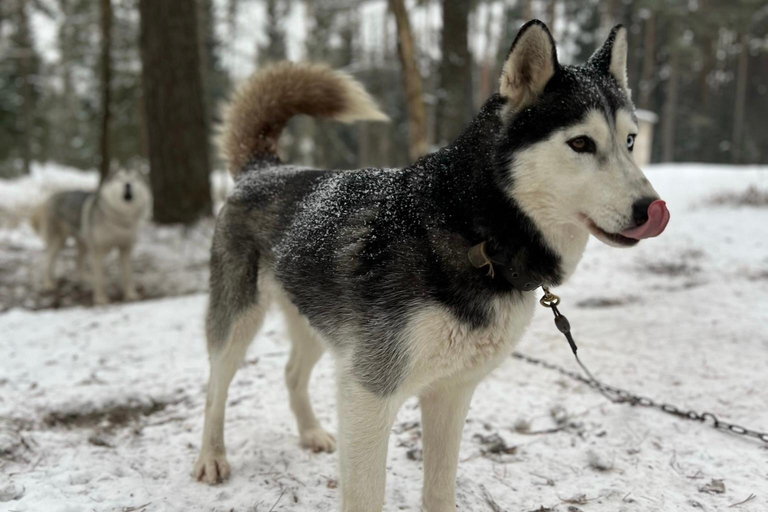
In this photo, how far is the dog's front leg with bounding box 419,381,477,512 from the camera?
213 centimetres

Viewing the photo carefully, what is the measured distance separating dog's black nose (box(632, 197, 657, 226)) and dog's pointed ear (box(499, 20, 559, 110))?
1.53 ft

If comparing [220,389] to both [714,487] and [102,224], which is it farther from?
[102,224]

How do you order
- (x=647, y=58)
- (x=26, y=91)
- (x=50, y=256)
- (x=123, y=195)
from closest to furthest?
(x=123, y=195)
(x=50, y=256)
(x=26, y=91)
(x=647, y=58)

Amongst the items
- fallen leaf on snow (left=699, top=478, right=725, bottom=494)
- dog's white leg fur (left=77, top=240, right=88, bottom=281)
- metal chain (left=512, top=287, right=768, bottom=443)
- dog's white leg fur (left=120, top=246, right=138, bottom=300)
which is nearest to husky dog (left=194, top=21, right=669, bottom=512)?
metal chain (left=512, top=287, right=768, bottom=443)

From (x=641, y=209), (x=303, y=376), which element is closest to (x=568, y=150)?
(x=641, y=209)

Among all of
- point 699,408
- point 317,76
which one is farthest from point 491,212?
point 699,408

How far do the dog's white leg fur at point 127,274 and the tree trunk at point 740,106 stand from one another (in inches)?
1144

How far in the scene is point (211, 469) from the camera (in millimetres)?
2570

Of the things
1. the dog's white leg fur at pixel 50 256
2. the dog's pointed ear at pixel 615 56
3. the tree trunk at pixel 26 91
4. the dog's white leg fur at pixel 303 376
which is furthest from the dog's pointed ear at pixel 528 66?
the tree trunk at pixel 26 91

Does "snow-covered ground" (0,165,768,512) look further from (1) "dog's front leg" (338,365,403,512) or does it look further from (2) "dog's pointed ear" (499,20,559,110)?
(2) "dog's pointed ear" (499,20,559,110)

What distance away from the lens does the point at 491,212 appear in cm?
178

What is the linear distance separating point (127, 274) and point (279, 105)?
194 inches

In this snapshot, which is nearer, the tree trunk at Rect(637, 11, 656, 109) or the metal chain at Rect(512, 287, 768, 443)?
the metal chain at Rect(512, 287, 768, 443)

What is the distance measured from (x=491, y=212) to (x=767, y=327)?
11.7ft
